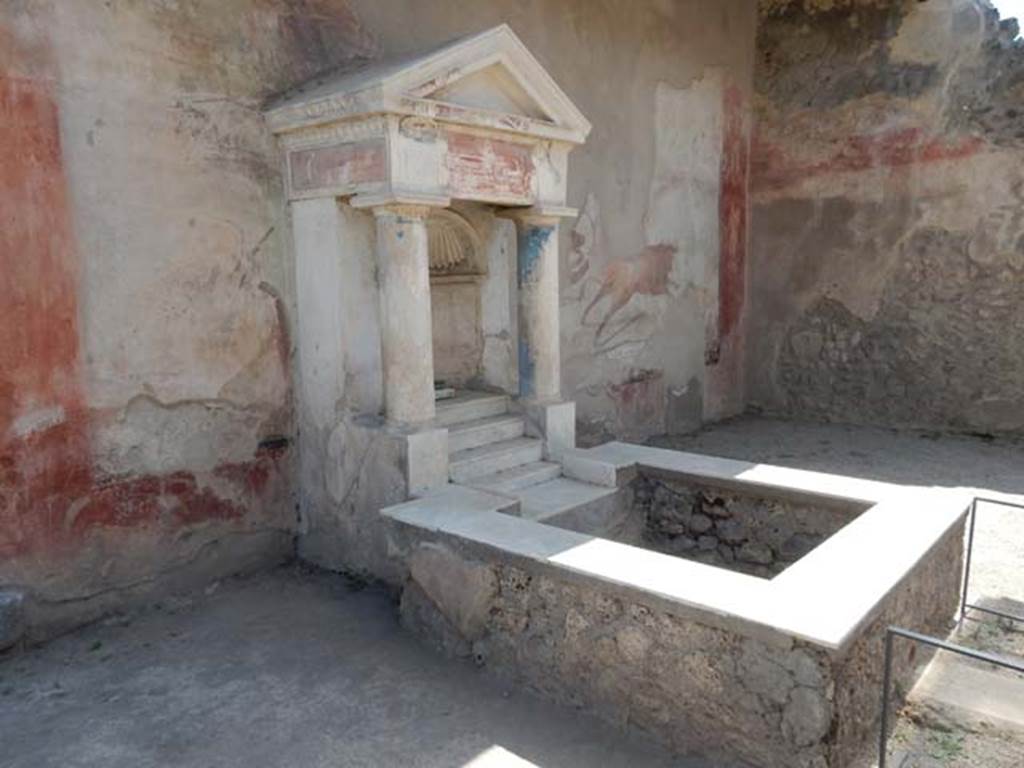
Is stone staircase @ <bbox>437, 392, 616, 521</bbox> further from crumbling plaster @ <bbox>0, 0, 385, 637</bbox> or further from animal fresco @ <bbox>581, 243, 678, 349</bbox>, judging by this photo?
animal fresco @ <bbox>581, 243, 678, 349</bbox>

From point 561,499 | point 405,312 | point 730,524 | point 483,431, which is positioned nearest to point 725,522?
point 730,524

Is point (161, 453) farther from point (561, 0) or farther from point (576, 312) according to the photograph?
point (561, 0)

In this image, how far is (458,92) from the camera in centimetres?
397

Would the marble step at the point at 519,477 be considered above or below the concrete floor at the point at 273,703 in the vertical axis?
above

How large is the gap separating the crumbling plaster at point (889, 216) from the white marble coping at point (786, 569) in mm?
3878

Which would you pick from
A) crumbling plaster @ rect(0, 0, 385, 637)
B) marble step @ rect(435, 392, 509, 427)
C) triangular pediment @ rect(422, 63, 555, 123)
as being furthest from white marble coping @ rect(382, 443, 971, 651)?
triangular pediment @ rect(422, 63, 555, 123)

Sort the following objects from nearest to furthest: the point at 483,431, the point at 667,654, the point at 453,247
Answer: the point at 667,654 < the point at 483,431 < the point at 453,247

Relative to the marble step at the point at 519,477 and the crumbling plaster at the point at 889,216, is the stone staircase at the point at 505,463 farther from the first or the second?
the crumbling plaster at the point at 889,216

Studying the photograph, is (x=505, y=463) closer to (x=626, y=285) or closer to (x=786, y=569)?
(x=786, y=569)

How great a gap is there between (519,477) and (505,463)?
17cm

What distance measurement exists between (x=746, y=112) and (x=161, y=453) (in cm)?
660

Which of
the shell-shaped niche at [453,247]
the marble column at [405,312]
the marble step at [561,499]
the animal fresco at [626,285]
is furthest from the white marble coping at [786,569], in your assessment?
the animal fresco at [626,285]

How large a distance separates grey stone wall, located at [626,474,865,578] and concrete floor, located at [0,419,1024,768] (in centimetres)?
92

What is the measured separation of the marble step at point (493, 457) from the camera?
14.0 feet
